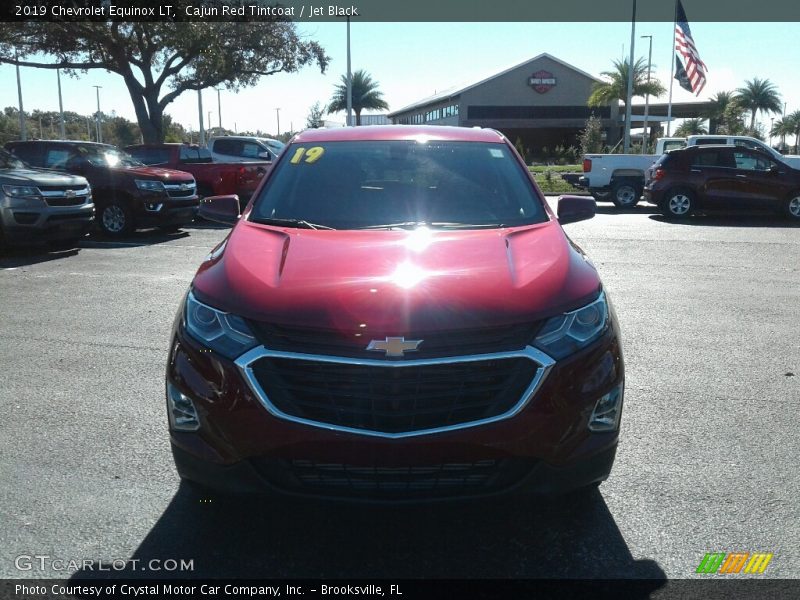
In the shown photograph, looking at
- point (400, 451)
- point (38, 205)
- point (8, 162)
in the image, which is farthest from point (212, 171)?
point (400, 451)

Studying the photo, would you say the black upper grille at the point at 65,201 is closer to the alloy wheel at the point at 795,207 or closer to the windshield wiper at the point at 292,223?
the windshield wiper at the point at 292,223

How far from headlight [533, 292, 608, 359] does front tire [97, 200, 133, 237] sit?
1154 cm

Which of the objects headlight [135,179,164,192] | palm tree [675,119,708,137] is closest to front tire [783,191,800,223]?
headlight [135,179,164,192]

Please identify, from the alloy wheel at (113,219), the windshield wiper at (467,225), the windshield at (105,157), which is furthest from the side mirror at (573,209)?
the windshield at (105,157)

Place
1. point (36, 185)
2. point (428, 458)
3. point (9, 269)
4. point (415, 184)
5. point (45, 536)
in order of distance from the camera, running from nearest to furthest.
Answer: point (428, 458) → point (45, 536) → point (415, 184) → point (9, 269) → point (36, 185)

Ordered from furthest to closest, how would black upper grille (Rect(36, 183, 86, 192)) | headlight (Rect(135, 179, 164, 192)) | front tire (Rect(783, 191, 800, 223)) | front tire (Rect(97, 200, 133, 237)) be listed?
1. front tire (Rect(783, 191, 800, 223))
2. front tire (Rect(97, 200, 133, 237))
3. headlight (Rect(135, 179, 164, 192))
4. black upper grille (Rect(36, 183, 86, 192))

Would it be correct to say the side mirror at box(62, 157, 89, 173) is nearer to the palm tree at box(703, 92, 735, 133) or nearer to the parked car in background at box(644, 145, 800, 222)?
the parked car in background at box(644, 145, 800, 222)

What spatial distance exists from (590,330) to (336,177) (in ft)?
6.22

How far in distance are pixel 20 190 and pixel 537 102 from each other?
52.1 m

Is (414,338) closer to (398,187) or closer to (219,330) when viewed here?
(219,330)

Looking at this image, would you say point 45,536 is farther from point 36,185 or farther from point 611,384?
point 36,185

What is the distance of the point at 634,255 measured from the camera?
11422 millimetres

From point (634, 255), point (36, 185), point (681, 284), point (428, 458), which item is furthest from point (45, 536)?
point (634, 255)

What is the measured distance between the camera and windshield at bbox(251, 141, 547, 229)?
3898 millimetres
